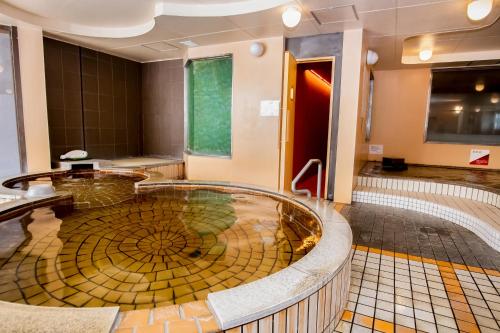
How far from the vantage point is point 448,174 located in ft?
16.5

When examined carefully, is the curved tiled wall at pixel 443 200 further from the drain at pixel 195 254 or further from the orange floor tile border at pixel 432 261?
the drain at pixel 195 254

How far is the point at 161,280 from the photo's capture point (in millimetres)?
1423

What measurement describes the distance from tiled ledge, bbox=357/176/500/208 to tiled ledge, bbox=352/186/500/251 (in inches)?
4.0

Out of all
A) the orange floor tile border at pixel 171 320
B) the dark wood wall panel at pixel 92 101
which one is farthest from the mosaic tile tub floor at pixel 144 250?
the dark wood wall panel at pixel 92 101

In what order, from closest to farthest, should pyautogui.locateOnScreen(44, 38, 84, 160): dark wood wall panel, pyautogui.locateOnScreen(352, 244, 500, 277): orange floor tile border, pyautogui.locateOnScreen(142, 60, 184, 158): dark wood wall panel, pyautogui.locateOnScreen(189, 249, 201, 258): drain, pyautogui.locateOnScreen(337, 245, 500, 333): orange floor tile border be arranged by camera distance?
pyautogui.locateOnScreen(337, 245, 500, 333): orange floor tile border < pyautogui.locateOnScreen(189, 249, 201, 258): drain < pyautogui.locateOnScreen(352, 244, 500, 277): orange floor tile border < pyautogui.locateOnScreen(44, 38, 84, 160): dark wood wall panel < pyautogui.locateOnScreen(142, 60, 184, 158): dark wood wall panel

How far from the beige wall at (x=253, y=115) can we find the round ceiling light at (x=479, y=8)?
2273 mm

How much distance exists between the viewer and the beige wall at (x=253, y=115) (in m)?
4.42

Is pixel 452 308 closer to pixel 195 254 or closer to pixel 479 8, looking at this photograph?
pixel 195 254

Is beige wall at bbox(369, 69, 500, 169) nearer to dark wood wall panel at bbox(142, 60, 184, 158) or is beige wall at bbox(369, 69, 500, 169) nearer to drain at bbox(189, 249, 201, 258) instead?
dark wood wall panel at bbox(142, 60, 184, 158)

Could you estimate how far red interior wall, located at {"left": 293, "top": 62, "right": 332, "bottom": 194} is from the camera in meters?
5.59

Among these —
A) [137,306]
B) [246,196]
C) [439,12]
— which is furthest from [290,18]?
[137,306]

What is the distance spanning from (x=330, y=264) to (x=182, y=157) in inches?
200

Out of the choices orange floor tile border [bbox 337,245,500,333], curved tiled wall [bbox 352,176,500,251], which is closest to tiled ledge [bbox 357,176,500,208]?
curved tiled wall [bbox 352,176,500,251]

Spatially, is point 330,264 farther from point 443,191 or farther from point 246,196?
point 443,191
